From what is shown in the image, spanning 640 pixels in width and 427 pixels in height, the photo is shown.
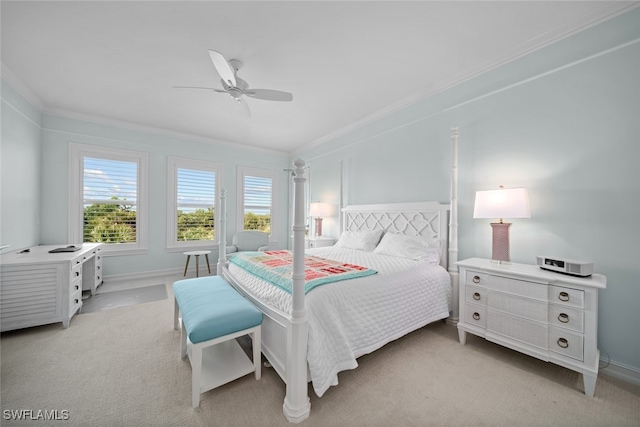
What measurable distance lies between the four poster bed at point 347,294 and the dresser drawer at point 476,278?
33 cm

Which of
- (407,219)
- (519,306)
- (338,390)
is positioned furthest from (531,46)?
(338,390)

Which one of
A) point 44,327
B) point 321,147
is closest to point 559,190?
point 321,147

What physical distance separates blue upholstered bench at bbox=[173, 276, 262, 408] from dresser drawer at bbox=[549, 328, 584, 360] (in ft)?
7.10

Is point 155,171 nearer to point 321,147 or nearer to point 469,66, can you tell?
point 321,147

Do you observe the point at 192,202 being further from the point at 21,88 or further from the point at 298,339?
the point at 298,339

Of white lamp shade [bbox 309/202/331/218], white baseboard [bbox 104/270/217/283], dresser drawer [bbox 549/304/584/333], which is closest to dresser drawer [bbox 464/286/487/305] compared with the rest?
dresser drawer [bbox 549/304/584/333]

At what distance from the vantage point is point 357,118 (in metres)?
4.09

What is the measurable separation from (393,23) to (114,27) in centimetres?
243

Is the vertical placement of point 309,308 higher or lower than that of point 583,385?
higher

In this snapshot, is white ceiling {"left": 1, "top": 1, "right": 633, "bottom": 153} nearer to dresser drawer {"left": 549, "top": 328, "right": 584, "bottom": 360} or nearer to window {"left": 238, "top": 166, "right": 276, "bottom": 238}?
window {"left": 238, "top": 166, "right": 276, "bottom": 238}

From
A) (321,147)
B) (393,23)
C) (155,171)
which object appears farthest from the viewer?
(321,147)

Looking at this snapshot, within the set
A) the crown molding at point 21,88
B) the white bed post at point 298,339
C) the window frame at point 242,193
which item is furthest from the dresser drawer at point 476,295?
the crown molding at point 21,88

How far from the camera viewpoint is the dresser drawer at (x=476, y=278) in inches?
83.9

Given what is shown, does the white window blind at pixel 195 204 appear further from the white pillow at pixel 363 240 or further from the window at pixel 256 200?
the white pillow at pixel 363 240
